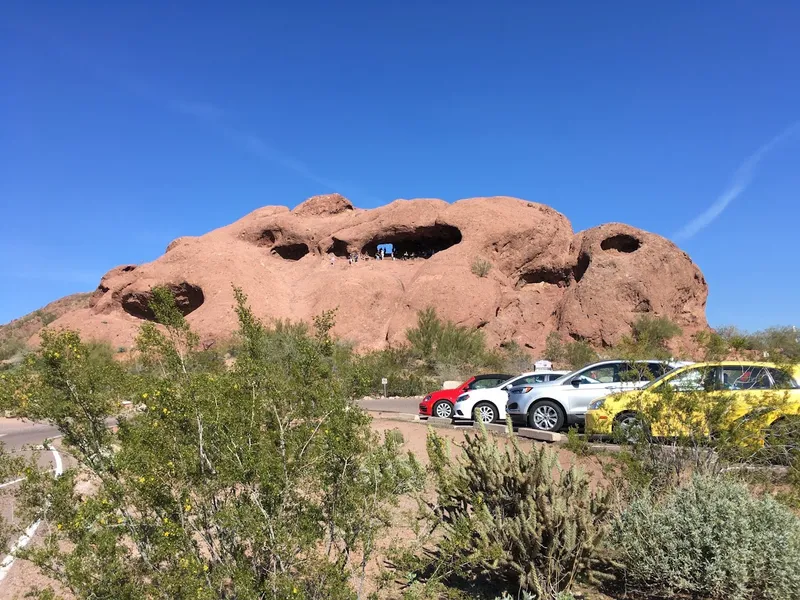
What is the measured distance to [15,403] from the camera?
11.6 ft

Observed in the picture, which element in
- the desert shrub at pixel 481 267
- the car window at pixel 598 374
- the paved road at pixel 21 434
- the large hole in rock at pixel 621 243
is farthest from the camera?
the desert shrub at pixel 481 267

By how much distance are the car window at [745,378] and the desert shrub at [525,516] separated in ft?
9.42

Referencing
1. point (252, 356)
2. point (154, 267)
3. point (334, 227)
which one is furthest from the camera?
point (334, 227)

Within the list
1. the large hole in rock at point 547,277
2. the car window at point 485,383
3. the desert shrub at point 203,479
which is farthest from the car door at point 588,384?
the large hole in rock at point 547,277

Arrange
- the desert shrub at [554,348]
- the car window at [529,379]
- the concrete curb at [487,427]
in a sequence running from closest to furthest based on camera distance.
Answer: the concrete curb at [487,427]
the car window at [529,379]
the desert shrub at [554,348]

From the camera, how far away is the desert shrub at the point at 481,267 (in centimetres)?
4038

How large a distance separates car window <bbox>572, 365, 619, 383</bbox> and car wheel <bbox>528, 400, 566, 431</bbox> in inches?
31.4

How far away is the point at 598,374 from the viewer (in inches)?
480

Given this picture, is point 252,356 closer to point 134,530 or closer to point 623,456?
point 134,530

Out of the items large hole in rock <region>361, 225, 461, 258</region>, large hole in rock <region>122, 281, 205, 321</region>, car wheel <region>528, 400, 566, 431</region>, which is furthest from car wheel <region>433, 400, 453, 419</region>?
large hole in rock <region>122, 281, 205, 321</region>

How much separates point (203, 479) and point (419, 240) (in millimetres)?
44317

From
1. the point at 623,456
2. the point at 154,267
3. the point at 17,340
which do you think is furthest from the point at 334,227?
the point at 623,456

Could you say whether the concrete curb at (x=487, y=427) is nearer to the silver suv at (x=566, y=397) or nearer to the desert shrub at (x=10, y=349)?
the silver suv at (x=566, y=397)

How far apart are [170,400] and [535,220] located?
4178cm
